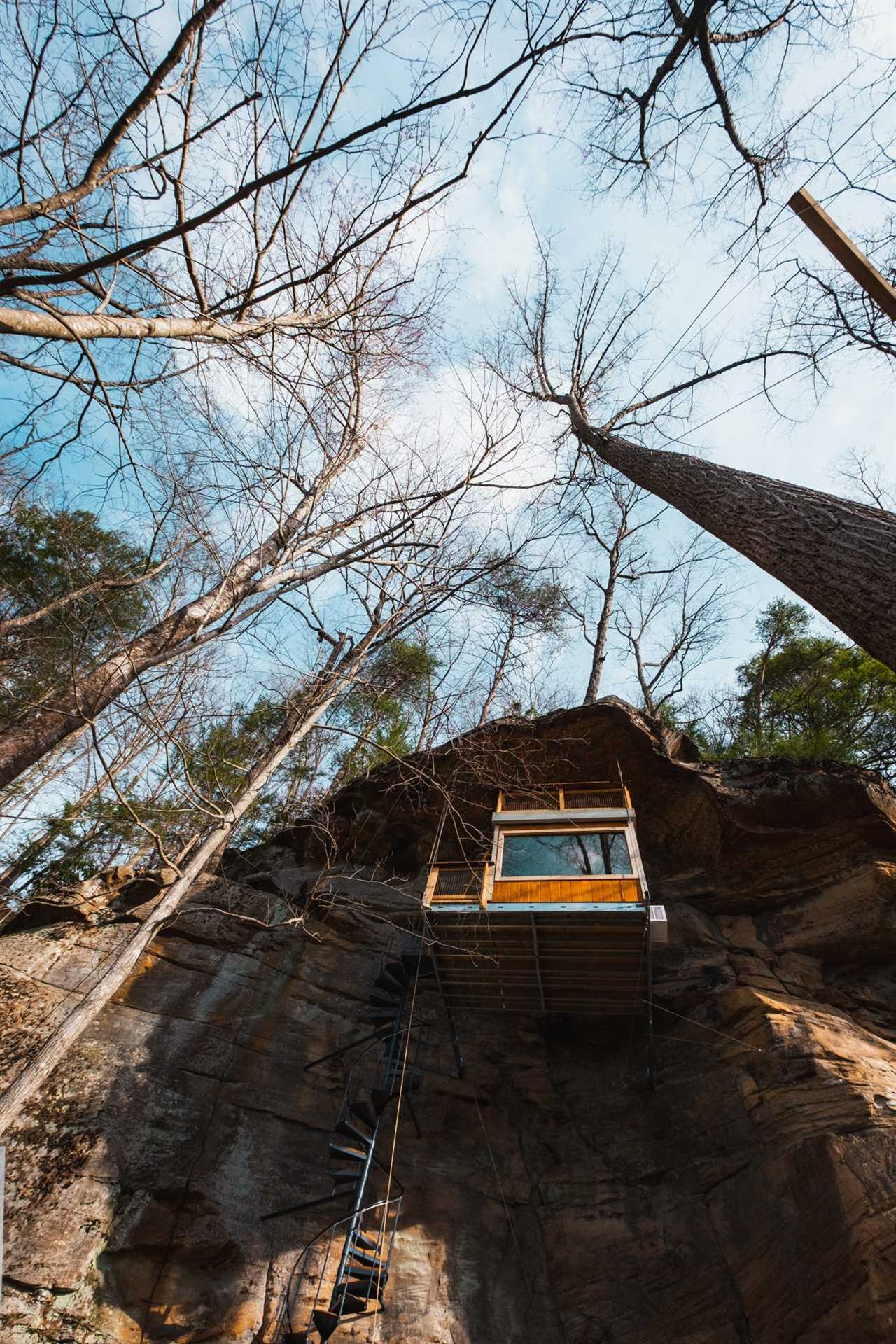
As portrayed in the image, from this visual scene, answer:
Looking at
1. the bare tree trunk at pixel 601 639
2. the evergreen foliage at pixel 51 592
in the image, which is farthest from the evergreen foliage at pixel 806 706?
the evergreen foliage at pixel 51 592

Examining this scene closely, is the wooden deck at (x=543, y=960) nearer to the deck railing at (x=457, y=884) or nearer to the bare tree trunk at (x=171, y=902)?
the deck railing at (x=457, y=884)

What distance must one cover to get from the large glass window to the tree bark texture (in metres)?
4.39

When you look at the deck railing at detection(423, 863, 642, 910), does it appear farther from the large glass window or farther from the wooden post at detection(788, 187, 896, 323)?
the wooden post at detection(788, 187, 896, 323)

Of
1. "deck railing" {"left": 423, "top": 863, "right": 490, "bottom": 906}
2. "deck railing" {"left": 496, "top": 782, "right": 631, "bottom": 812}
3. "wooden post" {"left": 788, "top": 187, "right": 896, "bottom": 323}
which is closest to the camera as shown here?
"wooden post" {"left": 788, "top": 187, "right": 896, "bottom": 323}

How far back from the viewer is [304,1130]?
7.24 meters

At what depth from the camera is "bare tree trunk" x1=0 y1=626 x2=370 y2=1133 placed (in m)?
5.02

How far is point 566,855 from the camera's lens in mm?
8320

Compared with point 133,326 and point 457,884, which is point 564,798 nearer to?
point 457,884

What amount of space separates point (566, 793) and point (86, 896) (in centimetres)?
712

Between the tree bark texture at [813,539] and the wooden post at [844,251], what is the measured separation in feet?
5.09

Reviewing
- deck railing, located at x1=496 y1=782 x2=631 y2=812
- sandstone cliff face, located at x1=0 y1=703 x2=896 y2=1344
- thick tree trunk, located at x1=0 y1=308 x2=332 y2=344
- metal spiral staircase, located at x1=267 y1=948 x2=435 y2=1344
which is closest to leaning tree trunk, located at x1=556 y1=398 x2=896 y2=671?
thick tree trunk, located at x1=0 y1=308 x2=332 y2=344

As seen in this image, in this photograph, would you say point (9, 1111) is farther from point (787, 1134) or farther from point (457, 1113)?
point (787, 1134)

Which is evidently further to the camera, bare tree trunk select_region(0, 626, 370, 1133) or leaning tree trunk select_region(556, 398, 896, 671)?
bare tree trunk select_region(0, 626, 370, 1133)

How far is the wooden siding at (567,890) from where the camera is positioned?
7.38 metres
